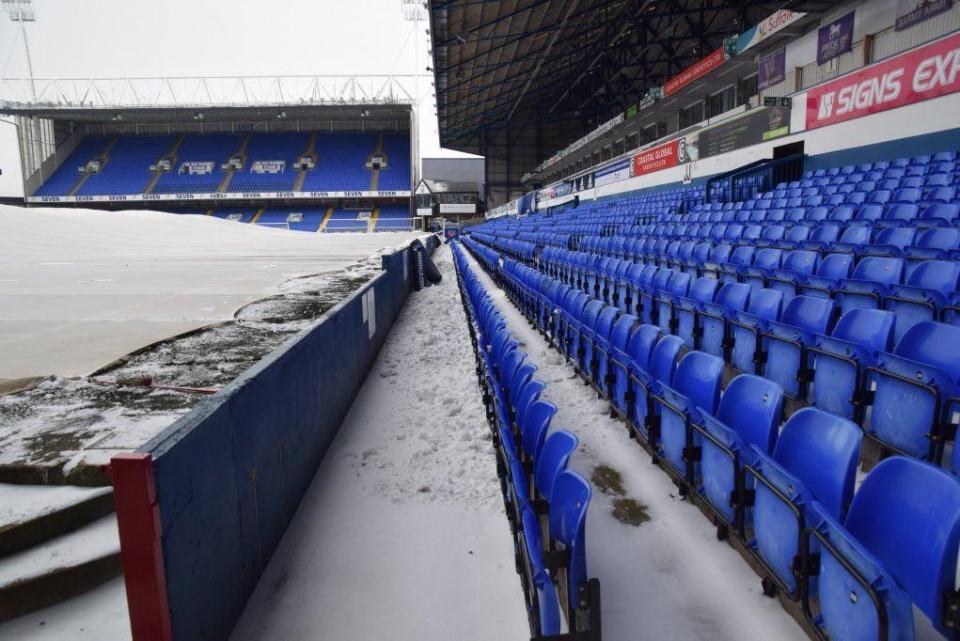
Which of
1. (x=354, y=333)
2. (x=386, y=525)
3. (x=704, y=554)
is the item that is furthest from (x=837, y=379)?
(x=354, y=333)

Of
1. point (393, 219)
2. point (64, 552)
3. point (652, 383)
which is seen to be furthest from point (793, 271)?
point (393, 219)

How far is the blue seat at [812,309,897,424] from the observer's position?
8.46 ft

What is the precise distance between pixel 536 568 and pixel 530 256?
34.6ft

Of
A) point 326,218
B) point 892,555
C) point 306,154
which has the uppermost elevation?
point 306,154

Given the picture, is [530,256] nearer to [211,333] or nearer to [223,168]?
[211,333]

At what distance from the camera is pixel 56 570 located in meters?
1.85

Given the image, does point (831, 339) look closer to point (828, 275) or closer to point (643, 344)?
point (643, 344)

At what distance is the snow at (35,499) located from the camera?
6.42 ft

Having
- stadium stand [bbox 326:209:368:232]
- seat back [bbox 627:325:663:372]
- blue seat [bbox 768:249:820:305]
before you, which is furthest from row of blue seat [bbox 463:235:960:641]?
stadium stand [bbox 326:209:368:232]

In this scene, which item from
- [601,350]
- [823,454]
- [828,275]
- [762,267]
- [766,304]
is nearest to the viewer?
[823,454]

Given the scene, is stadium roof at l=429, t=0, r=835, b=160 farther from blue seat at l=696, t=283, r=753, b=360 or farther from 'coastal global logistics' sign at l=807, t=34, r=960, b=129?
blue seat at l=696, t=283, r=753, b=360

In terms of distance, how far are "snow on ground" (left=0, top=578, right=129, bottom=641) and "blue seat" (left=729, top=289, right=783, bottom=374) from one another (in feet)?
10.9

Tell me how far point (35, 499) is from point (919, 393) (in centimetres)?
338

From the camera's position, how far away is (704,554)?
2.23 metres
